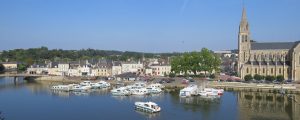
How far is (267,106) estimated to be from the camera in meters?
42.4

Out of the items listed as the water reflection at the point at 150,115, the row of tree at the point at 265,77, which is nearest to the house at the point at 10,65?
the row of tree at the point at 265,77

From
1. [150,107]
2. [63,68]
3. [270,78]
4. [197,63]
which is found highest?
[197,63]

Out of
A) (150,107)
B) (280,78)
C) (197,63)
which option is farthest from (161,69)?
(150,107)

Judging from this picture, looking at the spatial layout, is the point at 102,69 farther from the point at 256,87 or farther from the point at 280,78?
the point at 280,78

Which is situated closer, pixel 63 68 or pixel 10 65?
pixel 63 68

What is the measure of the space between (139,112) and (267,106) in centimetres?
1454

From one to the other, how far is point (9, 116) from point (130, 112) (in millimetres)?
11910

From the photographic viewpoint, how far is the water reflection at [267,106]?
36438 mm

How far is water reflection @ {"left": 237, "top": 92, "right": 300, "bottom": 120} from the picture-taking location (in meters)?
36.4

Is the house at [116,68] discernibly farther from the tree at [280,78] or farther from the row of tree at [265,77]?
the tree at [280,78]

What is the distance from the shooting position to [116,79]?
72.9 metres

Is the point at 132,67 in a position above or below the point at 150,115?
above

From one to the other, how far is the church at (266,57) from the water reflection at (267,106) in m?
15.6

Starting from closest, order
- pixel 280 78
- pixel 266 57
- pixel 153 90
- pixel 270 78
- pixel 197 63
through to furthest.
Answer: pixel 153 90
pixel 280 78
pixel 270 78
pixel 266 57
pixel 197 63
